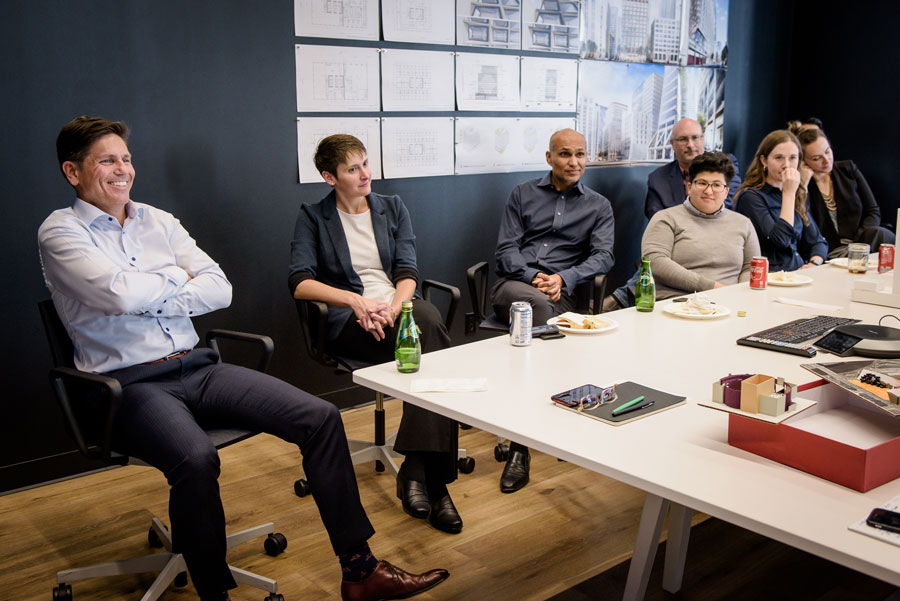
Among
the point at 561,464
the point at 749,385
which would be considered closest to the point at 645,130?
the point at 561,464

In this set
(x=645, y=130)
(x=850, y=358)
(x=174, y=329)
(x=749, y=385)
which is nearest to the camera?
(x=749, y=385)

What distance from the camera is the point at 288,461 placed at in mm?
3439

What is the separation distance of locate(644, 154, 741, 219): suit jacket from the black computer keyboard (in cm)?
222

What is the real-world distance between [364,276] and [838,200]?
3.60 metres

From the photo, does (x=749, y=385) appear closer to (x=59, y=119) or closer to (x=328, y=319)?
(x=328, y=319)

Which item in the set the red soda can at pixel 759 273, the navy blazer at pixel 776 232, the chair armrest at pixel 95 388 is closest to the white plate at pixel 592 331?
the red soda can at pixel 759 273

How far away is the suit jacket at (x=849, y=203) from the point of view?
5.15 meters

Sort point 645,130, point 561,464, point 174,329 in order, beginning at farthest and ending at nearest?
point 645,130
point 561,464
point 174,329

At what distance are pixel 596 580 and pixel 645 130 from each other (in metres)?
3.45

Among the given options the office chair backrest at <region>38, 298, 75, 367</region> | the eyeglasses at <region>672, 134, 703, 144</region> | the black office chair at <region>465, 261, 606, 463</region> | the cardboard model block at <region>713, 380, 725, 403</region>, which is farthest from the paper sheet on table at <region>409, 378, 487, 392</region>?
the eyeglasses at <region>672, 134, 703, 144</region>

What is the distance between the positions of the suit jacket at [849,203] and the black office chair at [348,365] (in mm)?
3057

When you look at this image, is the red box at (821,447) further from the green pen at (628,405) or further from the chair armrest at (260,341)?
the chair armrest at (260,341)

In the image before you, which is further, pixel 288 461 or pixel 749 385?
pixel 288 461

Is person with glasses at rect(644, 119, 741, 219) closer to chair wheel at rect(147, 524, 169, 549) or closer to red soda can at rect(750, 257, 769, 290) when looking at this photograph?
red soda can at rect(750, 257, 769, 290)
